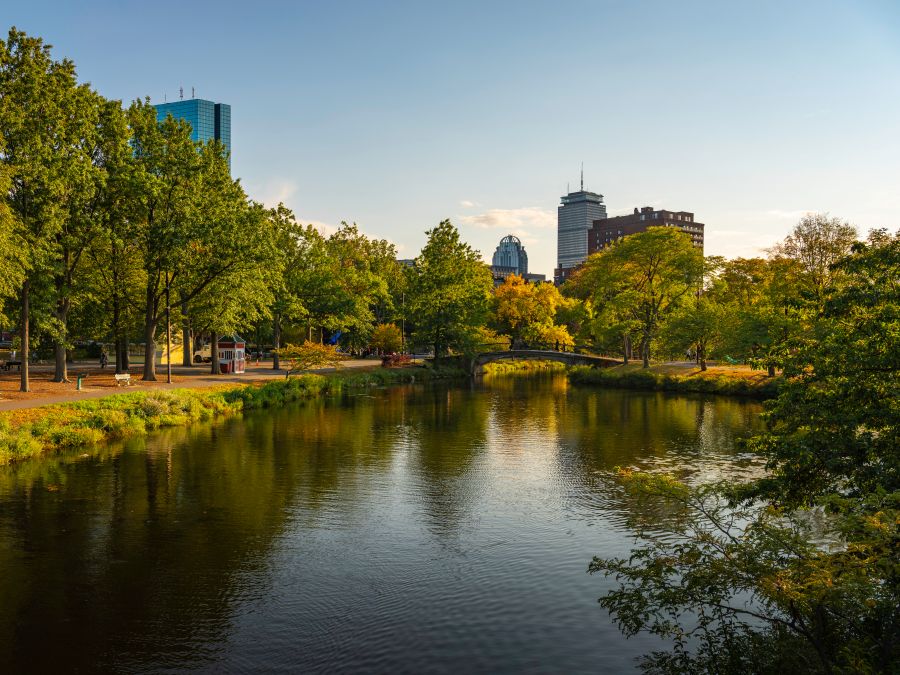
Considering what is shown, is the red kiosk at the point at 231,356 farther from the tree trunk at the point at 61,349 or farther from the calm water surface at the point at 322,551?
the calm water surface at the point at 322,551

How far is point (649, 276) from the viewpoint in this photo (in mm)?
73375

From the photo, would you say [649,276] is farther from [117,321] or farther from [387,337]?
[117,321]

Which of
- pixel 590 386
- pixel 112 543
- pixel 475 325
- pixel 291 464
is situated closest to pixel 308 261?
pixel 475 325

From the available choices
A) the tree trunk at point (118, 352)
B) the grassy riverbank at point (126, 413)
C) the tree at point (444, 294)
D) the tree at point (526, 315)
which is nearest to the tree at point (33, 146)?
the grassy riverbank at point (126, 413)

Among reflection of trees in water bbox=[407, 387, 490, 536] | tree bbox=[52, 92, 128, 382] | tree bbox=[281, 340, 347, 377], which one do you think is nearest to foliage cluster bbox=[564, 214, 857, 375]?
reflection of trees in water bbox=[407, 387, 490, 536]

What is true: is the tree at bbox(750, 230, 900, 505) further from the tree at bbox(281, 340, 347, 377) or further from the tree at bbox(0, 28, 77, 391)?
the tree at bbox(281, 340, 347, 377)

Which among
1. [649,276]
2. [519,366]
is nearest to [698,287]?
[649,276]

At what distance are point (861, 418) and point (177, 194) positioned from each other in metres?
44.3

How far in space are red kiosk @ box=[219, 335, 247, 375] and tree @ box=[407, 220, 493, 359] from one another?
22.9 m

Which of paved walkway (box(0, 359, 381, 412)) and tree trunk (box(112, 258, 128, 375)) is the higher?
tree trunk (box(112, 258, 128, 375))

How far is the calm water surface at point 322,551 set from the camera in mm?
13438

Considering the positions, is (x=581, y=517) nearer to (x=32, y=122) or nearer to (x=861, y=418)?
(x=861, y=418)

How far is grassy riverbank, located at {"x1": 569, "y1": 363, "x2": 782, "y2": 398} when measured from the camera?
57406 mm

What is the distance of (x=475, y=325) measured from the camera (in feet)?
263
